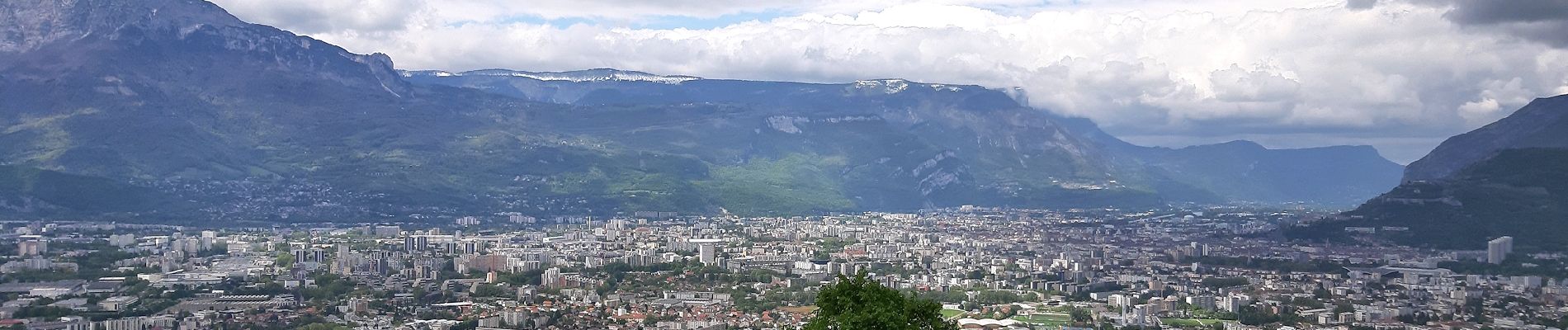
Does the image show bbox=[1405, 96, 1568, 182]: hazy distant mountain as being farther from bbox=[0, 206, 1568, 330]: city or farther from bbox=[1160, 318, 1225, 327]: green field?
bbox=[1160, 318, 1225, 327]: green field

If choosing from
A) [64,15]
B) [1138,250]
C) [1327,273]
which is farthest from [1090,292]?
[64,15]

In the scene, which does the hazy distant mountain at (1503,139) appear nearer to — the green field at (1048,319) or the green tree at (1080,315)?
the green tree at (1080,315)

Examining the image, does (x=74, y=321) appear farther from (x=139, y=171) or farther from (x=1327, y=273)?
(x=139, y=171)

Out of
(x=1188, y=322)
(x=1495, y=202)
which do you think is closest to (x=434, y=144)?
(x=1495, y=202)

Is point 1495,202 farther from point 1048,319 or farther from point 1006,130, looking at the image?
point 1006,130

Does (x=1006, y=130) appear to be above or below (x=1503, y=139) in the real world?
above
